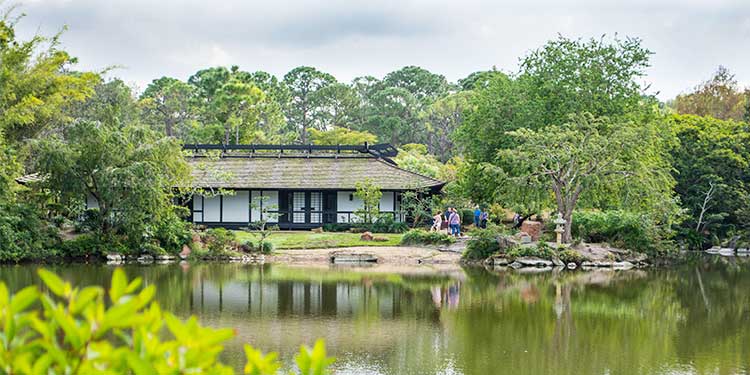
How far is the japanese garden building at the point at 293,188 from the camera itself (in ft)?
122

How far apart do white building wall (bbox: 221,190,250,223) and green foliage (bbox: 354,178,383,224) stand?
500 centimetres

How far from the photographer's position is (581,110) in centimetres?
3416

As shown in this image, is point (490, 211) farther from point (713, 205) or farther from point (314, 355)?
point (314, 355)

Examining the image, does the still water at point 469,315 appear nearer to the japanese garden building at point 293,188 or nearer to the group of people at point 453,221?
the group of people at point 453,221

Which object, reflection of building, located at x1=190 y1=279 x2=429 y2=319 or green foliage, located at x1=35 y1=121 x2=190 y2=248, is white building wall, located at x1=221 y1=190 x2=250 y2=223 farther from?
reflection of building, located at x1=190 y1=279 x2=429 y2=319

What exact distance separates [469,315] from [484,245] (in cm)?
1165

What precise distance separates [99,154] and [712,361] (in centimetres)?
1979

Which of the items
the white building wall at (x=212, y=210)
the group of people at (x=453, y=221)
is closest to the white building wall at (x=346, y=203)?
the group of people at (x=453, y=221)

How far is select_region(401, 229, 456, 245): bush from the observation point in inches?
1220

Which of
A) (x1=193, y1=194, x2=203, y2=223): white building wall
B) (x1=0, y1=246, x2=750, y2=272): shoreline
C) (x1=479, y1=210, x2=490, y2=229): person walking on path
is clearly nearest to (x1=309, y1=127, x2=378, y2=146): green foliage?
(x1=193, y1=194, x2=203, y2=223): white building wall

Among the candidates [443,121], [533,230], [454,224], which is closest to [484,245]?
[533,230]

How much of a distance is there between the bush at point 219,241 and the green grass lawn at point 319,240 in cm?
76

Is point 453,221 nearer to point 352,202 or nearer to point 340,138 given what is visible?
point 352,202

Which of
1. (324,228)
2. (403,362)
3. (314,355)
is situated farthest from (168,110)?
(314,355)
